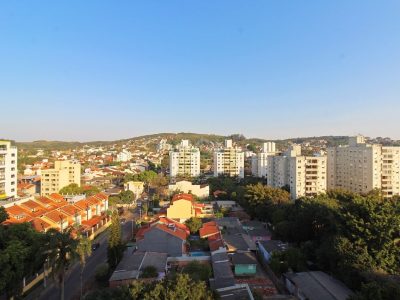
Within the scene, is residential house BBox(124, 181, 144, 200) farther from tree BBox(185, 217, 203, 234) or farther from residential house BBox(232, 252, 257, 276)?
residential house BBox(232, 252, 257, 276)

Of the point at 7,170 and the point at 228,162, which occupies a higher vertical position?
the point at 228,162

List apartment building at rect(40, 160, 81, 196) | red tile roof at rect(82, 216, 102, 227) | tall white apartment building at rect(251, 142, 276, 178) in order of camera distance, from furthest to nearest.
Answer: tall white apartment building at rect(251, 142, 276, 178)
apartment building at rect(40, 160, 81, 196)
red tile roof at rect(82, 216, 102, 227)

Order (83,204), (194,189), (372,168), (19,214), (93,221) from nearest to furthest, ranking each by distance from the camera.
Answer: (19,214) → (93,221) → (83,204) → (372,168) → (194,189)

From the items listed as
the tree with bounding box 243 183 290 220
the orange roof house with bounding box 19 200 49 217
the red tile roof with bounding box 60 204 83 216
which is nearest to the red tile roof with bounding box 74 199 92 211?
the red tile roof with bounding box 60 204 83 216

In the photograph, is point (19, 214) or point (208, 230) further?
point (208, 230)

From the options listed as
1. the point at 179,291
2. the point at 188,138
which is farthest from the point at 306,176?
the point at 188,138

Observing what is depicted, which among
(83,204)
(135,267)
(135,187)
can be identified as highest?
(83,204)

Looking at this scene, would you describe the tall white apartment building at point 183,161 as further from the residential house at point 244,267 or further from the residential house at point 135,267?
the residential house at point 244,267

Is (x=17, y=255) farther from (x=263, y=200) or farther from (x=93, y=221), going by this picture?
(x=263, y=200)

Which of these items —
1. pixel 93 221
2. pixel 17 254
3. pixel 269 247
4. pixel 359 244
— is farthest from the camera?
pixel 93 221
